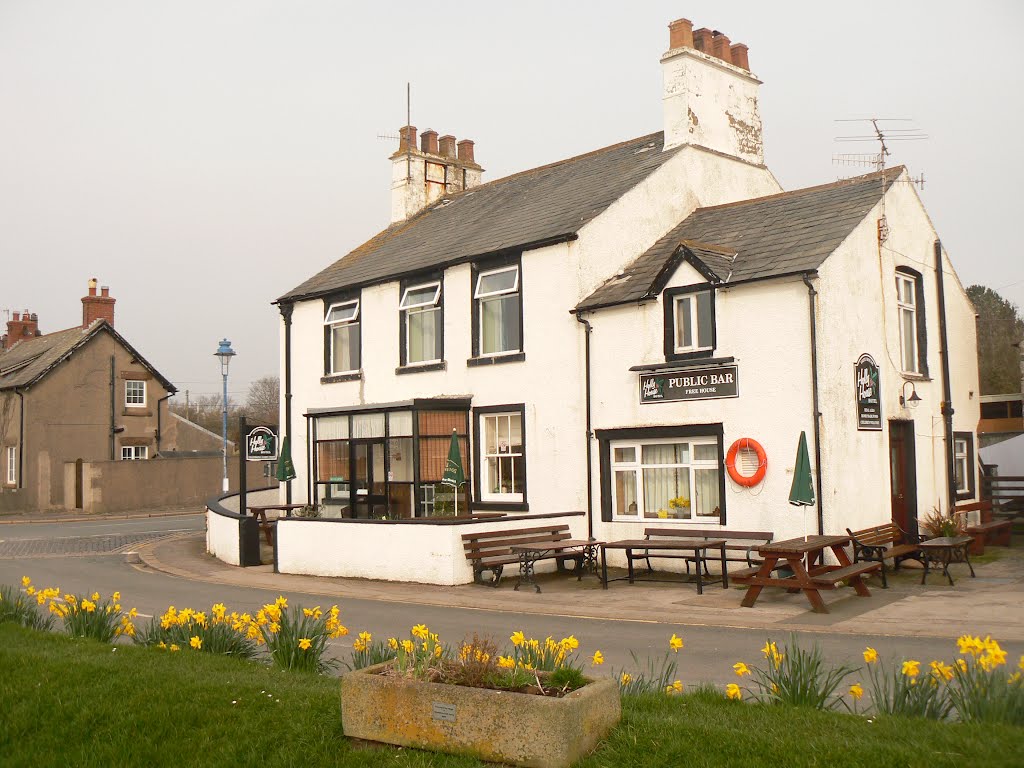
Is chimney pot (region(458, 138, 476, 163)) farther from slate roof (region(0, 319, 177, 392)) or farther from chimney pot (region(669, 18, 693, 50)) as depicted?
slate roof (region(0, 319, 177, 392))

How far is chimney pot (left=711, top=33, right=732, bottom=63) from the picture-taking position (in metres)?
21.2

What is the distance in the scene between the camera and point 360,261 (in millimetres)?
25203

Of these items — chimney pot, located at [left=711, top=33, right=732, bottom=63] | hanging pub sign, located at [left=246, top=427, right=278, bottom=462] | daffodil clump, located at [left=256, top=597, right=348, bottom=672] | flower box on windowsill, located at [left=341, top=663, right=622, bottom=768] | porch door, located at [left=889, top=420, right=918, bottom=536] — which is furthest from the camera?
chimney pot, located at [left=711, top=33, right=732, bottom=63]

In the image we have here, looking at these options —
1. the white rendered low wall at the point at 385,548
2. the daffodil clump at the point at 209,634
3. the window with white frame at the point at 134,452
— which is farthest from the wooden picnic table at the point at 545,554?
the window with white frame at the point at 134,452

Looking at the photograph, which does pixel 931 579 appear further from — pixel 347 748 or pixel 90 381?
pixel 90 381

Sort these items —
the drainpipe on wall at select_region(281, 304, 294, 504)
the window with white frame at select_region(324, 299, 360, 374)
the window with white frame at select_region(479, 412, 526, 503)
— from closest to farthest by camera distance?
the window with white frame at select_region(479, 412, 526, 503) < the window with white frame at select_region(324, 299, 360, 374) < the drainpipe on wall at select_region(281, 304, 294, 504)

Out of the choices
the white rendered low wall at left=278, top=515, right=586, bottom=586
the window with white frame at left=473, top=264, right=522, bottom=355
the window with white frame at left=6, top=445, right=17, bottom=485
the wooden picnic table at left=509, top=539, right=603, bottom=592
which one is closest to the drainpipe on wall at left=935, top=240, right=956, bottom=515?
the wooden picnic table at left=509, top=539, right=603, bottom=592

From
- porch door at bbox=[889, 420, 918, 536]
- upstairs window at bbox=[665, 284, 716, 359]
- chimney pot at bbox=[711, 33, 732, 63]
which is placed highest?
chimney pot at bbox=[711, 33, 732, 63]

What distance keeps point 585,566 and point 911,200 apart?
949 cm

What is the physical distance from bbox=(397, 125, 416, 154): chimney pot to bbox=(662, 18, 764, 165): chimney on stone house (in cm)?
1016

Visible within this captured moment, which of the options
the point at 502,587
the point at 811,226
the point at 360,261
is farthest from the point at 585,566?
the point at 360,261

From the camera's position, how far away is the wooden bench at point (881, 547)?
14.7 m

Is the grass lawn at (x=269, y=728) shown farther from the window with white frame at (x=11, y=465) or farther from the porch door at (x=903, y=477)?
the window with white frame at (x=11, y=465)

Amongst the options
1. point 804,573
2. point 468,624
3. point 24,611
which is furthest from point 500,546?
point 24,611
